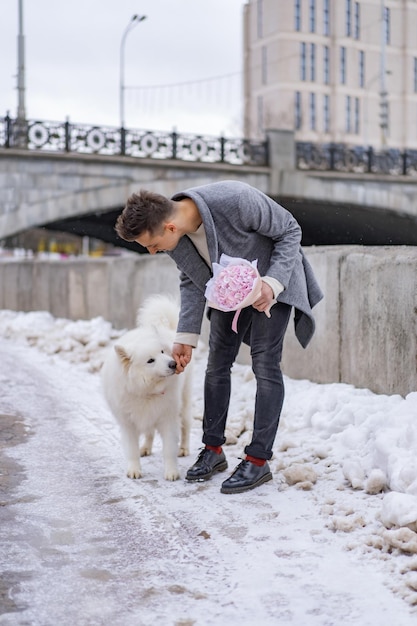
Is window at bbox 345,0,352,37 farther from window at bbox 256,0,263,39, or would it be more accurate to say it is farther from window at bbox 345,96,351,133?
window at bbox 345,96,351,133

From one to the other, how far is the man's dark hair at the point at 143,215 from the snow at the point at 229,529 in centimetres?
135

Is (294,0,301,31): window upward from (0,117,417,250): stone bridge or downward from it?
upward

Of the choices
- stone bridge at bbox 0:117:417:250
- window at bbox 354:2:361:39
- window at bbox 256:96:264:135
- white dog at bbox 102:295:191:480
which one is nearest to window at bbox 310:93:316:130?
window at bbox 256:96:264:135

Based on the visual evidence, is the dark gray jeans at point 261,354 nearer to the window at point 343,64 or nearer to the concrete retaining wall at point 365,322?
the concrete retaining wall at point 365,322

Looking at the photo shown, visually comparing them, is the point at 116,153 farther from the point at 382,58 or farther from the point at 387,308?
the point at 387,308

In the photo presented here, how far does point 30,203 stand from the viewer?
77.7 feet

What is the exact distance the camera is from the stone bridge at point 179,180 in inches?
930

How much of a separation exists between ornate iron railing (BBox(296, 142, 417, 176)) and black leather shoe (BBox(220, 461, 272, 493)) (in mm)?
24477

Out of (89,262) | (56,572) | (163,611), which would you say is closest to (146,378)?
(56,572)

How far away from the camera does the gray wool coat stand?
4.16 m

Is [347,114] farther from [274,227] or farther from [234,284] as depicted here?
[234,284]

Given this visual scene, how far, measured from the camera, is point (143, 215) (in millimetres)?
3934

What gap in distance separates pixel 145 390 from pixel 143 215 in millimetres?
1188

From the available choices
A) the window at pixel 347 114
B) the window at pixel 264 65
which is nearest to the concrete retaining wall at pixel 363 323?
the window at pixel 347 114
